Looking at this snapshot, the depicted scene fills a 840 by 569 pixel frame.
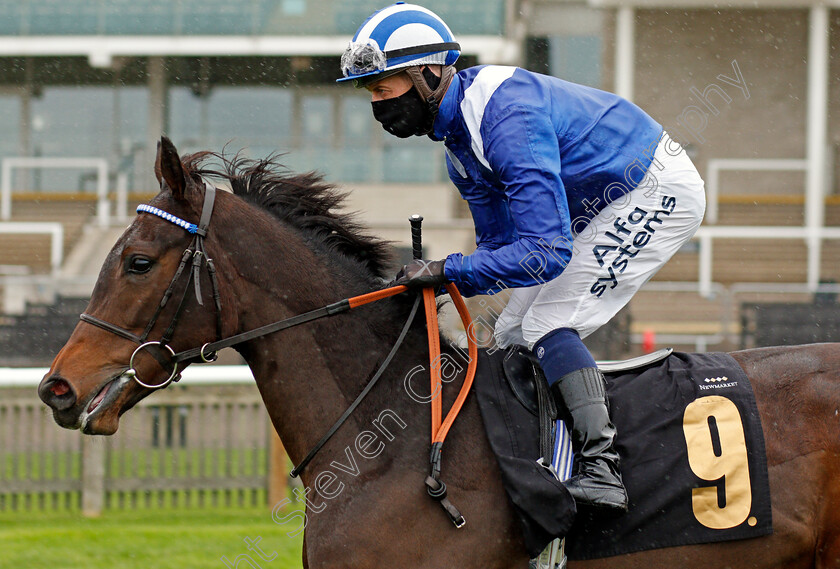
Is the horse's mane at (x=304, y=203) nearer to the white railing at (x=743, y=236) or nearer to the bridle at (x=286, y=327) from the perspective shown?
the bridle at (x=286, y=327)

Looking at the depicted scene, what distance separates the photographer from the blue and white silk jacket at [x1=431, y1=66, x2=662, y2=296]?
2.56 m

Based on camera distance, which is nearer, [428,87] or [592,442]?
[592,442]

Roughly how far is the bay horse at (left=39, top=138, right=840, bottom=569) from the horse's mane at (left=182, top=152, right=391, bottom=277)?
0.05 m

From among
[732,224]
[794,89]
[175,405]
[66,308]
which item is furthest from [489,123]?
[794,89]

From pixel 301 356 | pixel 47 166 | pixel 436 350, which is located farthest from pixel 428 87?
pixel 47 166

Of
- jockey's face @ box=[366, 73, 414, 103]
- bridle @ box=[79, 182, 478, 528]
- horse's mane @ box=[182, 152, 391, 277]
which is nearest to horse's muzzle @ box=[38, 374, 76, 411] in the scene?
bridle @ box=[79, 182, 478, 528]

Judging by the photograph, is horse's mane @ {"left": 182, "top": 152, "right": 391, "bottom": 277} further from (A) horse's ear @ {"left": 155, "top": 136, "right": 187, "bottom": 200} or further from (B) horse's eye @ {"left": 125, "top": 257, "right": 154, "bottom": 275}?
(B) horse's eye @ {"left": 125, "top": 257, "right": 154, "bottom": 275}

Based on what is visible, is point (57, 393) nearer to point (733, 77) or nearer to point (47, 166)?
point (733, 77)

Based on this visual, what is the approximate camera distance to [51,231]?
15.2 metres

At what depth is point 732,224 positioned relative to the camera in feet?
49.9

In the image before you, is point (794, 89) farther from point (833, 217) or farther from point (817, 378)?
point (817, 378)

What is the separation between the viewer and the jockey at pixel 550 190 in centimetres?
256

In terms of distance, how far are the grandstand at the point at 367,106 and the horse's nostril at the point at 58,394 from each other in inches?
450

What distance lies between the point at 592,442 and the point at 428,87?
1.17 metres
